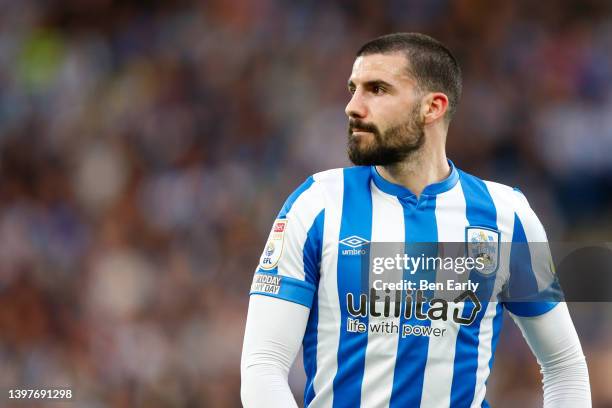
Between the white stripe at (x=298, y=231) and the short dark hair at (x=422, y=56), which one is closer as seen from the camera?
the white stripe at (x=298, y=231)

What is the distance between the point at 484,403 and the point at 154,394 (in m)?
4.10

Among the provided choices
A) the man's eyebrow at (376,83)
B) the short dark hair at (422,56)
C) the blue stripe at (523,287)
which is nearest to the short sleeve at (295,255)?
the man's eyebrow at (376,83)

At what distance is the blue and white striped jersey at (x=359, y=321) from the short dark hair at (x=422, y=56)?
0.36 meters

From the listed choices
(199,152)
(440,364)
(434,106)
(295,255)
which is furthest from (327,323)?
(199,152)

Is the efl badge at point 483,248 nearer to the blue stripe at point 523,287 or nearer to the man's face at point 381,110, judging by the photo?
the blue stripe at point 523,287

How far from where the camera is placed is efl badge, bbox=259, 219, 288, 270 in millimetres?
2648

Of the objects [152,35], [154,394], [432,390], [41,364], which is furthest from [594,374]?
[152,35]

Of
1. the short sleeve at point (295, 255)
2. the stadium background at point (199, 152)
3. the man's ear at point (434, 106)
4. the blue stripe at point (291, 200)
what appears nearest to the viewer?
the short sleeve at point (295, 255)

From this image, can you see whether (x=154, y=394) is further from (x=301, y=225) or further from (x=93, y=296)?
(x=301, y=225)

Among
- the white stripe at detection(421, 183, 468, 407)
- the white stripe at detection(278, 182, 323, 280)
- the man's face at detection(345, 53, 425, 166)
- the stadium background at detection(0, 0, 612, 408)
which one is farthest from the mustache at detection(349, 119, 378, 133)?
the stadium background at detection(0, 0, 612, 408)

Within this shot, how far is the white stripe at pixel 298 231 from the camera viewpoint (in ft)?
8.62

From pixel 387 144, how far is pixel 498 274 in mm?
485

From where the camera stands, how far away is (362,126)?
2.75m

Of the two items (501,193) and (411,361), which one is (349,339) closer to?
(411,361)
